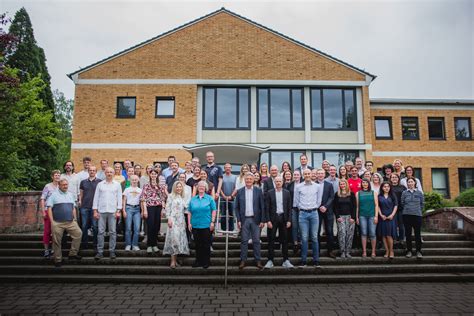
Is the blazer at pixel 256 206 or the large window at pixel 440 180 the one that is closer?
the blazer at pixel 256 206

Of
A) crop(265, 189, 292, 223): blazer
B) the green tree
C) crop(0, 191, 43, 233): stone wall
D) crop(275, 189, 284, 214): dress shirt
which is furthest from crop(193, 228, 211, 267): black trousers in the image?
the green tree

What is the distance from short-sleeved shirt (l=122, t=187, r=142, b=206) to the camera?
736 centimetres

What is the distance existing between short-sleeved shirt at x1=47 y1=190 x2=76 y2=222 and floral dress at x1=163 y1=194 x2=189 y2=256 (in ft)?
6.80

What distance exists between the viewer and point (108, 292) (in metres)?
5.74

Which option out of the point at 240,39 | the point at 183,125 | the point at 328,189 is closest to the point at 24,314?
the point at 328,189

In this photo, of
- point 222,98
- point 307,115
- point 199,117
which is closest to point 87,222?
point 199,117

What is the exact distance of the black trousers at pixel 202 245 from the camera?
6664 millimetres

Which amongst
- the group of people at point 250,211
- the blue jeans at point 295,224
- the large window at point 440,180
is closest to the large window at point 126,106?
the group of people at point 250,211

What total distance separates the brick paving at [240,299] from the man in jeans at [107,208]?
3.23 ft

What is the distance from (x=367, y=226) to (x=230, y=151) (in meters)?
5.56

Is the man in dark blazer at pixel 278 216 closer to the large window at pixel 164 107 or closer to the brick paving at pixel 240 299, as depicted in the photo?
the brick paving at pixel 240 299

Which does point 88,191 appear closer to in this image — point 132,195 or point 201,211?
point 132,195

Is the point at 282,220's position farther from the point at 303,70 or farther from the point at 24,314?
the point at 303,70

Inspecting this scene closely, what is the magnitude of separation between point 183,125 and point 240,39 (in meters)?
5.12
